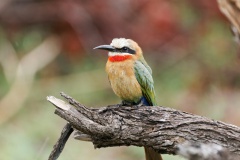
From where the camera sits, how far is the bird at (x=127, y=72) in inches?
149

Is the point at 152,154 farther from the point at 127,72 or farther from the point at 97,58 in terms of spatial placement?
the point at 97,58

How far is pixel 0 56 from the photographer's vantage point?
665 cm

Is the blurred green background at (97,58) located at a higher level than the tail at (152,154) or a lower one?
higher

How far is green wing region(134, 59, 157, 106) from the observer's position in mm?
3826

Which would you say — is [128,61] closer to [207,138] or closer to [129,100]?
[129,100]

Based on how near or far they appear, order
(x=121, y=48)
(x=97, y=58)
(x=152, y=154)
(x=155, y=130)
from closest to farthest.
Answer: (x=155, y=130) < (x=152, y=154) < (x=121, y=48) < (x=97, y=58)

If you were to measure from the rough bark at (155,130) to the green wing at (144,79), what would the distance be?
0.35 metres

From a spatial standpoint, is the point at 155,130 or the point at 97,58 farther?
the point at 97,58

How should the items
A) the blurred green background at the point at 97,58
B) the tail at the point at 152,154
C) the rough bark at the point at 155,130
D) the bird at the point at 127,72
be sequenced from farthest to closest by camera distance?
the blurred green background at the point at 97,58 → the bird at the point at 127,72 → the tail at the point at 152,154 → the rough bark at the point at 155,130

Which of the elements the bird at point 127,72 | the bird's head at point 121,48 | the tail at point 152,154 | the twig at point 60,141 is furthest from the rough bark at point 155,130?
the bird's head at point 121,48

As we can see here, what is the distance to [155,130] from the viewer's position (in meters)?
3.45

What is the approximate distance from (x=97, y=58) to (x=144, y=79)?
3380 mm

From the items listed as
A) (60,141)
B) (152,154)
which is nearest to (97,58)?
(152,154)

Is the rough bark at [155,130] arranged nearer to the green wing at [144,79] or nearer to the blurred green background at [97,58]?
the green wing at [144,79]
